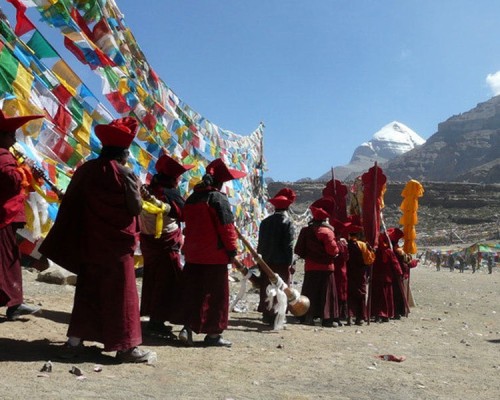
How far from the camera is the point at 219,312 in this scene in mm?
4785

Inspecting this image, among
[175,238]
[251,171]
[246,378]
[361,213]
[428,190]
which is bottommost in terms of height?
[246,378]

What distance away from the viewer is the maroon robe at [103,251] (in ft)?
12.3

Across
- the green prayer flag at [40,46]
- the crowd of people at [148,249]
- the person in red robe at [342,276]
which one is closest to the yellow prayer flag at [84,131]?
the green prayer flag at [40,46]

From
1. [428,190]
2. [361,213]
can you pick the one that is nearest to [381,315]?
[361,213]

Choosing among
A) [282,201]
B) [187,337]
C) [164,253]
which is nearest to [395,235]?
[282,201]

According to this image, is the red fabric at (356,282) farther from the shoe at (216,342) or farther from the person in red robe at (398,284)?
the shoe at (216,342)

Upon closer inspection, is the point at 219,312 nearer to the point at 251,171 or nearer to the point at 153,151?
the point at 153,151

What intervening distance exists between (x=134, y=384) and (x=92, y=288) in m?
0.77

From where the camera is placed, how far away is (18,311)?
15.5 ft

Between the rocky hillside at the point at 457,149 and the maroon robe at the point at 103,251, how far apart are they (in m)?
119

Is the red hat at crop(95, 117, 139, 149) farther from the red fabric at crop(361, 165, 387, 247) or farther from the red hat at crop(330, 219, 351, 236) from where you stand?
the red fabric at crop(361, 165, 387, 247)

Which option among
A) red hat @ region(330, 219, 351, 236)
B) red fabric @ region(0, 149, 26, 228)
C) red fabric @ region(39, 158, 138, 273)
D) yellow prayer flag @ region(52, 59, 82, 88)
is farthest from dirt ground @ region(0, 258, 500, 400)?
yellow prayer flag @ region(52, 59, 82, 88)

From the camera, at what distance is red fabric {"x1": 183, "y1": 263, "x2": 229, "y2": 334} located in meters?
4.75

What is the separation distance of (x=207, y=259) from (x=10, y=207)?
158 centimetres
